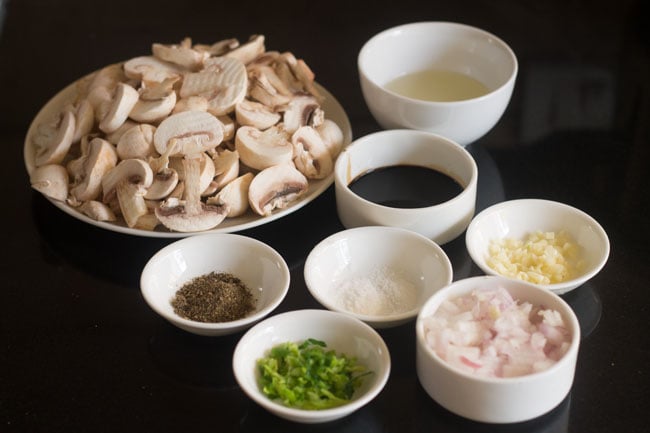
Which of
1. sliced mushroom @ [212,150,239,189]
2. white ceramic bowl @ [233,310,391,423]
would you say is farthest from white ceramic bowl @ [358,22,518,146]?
white ceramic bowl @ [233,310,391,423]

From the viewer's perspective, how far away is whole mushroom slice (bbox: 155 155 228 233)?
5.21 feet

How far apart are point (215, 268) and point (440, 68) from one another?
0.70m

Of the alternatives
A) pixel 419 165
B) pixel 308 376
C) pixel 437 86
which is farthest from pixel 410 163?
pixel 308 376

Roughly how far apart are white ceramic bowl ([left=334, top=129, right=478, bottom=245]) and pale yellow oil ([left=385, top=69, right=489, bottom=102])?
0.63 feet

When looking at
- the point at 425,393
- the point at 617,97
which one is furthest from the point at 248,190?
the point at 617,97

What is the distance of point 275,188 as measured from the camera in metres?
1.64

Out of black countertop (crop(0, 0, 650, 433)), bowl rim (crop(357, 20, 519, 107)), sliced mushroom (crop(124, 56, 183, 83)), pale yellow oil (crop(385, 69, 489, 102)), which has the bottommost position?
black countertop (crop(0, 0, 650, 433))

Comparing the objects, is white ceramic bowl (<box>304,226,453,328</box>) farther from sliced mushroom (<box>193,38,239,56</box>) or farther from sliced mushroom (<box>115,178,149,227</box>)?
sliced mushroom (<box>193,38,239,56</box>)

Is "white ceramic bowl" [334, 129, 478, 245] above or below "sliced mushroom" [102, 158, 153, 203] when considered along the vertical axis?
below

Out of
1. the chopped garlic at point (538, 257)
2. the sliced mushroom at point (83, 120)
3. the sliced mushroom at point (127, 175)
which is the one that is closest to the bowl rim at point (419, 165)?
the chopped garlic at point (538, 257)

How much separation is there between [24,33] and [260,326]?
A: 129 centimetres

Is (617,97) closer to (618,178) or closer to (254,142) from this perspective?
(618,178)

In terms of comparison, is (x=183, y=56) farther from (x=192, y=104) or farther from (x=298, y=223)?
(x=298, y=223)

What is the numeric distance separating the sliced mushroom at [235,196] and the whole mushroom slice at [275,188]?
1 centimetres
